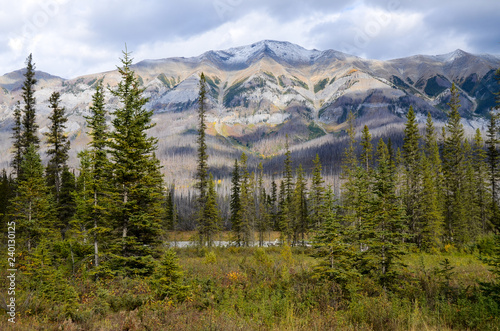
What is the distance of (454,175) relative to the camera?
141 ft

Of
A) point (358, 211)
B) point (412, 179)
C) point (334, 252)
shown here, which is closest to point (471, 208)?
point (412, 179)

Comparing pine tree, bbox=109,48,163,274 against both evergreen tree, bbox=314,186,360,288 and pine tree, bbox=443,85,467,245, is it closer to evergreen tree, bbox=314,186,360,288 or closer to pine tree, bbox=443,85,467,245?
evergreen tree, bbox=314,186,360,288

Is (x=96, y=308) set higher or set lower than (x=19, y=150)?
lower

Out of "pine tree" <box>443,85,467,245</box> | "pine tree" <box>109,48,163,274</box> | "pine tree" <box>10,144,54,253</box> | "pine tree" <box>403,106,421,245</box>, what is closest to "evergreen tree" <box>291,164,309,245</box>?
"pine tree" <box>403,106,421,245</box>

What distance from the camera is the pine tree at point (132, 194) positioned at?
540 inches

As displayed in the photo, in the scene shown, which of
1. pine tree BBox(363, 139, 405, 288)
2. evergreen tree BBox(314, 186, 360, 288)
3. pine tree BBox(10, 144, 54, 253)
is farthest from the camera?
pine tree BBox(10, 144, 54, 253)

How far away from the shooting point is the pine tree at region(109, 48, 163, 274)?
13711 millimetres

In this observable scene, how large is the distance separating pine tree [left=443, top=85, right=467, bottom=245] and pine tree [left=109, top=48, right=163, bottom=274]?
136 ft

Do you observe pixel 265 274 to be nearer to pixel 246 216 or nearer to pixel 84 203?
pixel 84 203

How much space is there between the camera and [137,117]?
1512 centimetres

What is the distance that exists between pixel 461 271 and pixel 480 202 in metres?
40.7

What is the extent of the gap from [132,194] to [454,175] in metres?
49.4

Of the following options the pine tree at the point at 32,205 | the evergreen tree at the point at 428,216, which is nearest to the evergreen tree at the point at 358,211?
the evergreen tree at the point at 428,216

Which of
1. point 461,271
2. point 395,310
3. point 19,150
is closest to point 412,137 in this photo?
point 461,271
